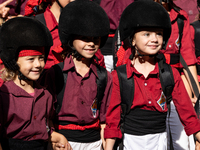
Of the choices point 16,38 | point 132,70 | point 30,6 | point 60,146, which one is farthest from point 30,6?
point 60,146

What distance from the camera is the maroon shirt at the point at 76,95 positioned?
3.25 meters

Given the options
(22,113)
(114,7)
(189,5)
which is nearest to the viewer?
(22,113)

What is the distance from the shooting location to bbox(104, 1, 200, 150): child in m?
3.20

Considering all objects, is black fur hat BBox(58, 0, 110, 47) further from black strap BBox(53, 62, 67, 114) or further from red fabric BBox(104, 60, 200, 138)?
red fabric BBox(104, 60, 200, 138)

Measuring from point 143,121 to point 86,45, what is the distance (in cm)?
105

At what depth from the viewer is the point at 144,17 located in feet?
10.5

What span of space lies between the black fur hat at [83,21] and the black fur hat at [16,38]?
410mm

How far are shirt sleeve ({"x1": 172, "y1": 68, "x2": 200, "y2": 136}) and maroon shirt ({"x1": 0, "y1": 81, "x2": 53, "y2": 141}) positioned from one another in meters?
1.44

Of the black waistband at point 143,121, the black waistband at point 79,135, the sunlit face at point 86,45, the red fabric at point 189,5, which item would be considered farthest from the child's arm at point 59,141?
the red fabric at point 189,5

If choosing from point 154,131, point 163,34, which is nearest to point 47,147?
point 154,131

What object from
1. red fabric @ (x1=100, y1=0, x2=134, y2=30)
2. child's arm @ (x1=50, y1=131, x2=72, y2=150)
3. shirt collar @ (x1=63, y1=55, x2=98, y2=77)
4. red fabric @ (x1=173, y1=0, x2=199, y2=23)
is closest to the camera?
child's arm @ (x1=50, y1=131, x2=72, y2=150)

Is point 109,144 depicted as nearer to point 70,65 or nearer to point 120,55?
point 70,65

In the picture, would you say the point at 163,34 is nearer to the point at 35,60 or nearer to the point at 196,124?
the point at 196,124

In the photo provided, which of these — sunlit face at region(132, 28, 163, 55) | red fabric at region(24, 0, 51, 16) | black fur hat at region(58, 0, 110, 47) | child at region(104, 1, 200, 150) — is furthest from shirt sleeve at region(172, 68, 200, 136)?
red fabric at region(24, 0, 51, 16)
